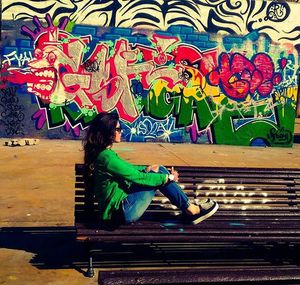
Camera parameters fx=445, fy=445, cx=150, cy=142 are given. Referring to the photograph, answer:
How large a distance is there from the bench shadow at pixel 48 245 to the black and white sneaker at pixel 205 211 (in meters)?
1.13

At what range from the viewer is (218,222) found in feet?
13.7

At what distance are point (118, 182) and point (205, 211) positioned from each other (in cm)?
86

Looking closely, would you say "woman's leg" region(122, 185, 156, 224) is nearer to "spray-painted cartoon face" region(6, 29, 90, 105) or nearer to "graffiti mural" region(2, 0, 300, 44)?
"spray-painted cartoon face" region(6, 29, 90, 105)

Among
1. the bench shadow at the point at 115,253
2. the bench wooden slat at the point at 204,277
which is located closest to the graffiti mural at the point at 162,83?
the bench shadow at the point at 115,253

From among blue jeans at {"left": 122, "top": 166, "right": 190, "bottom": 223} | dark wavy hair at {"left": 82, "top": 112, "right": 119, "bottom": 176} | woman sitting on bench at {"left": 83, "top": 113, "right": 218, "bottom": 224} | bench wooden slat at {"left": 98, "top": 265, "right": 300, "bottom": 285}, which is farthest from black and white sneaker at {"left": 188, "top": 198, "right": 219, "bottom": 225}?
bench wooden slat at {"left": 98, "top": 265, "right": 300, "bottom": 285}

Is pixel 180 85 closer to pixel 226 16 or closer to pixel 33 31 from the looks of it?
pixel 226 16

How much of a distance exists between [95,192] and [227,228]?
1.24m

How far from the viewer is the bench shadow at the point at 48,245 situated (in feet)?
14.1

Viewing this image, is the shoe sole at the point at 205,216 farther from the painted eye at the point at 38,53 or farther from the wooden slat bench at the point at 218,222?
the painted eye at the point at 38,53

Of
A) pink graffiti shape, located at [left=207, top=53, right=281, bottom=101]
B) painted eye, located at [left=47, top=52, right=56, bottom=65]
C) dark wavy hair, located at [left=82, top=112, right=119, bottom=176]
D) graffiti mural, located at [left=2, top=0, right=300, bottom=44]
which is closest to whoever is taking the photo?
dark wavy hair, located at [left=82, top=112, right=119, bottom=176]

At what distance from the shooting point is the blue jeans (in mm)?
3959

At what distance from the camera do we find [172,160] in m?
10.4

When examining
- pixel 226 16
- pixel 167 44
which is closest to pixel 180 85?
pixel 167 44

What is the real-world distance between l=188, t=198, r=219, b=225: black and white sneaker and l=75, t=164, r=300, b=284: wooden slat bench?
58 millimetres
